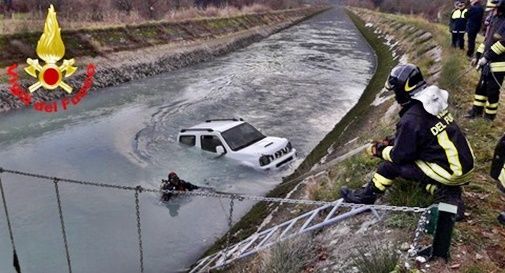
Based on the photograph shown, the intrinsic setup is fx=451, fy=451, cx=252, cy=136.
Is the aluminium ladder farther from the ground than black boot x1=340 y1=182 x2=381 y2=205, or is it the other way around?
black boot x1=340 y1=182 x2=381 y2=205

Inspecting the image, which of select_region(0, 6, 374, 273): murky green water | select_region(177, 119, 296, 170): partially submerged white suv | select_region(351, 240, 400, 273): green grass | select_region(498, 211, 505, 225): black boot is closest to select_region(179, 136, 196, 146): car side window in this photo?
select_region(177, 119, 296, 170): partially submerged white suv

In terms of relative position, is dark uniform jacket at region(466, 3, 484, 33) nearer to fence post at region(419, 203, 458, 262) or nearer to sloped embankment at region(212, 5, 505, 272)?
sloped embankment at region(212, 5, 505, 272)

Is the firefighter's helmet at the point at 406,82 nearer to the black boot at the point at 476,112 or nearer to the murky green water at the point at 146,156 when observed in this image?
the black boot at the point at 476,112

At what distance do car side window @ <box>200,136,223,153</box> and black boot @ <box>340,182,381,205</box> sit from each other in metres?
7.72

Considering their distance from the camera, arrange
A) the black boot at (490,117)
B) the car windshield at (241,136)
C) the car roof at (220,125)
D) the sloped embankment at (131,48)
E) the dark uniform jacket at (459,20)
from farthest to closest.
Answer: the sloped embankment at (131,48)
the dark uniform jacket at (459,20)
the car roof at (220,125)
the car windshield at (241,136)
the black boot at (490,117)

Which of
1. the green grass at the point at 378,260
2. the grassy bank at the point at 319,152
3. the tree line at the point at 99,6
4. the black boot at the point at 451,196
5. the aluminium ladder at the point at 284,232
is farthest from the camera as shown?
the tree line at the point at 99,6

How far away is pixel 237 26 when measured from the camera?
164 ft

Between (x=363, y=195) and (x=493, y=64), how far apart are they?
4.25 meters

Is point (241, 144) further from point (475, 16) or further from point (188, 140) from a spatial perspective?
point (475, 16)

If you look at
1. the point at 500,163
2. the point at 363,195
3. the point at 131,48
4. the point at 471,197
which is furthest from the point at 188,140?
the point at 131,48

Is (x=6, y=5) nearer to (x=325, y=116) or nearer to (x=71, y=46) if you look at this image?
(x=71, y=46)

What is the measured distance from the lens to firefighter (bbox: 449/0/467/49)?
1722 centimetres

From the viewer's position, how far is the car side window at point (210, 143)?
46.8 feet

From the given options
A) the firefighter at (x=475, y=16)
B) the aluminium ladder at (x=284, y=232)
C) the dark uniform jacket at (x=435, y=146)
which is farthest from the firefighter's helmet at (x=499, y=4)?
the firefighter at (x=475, y=16)
